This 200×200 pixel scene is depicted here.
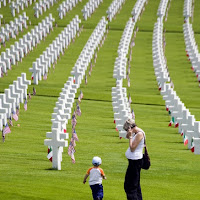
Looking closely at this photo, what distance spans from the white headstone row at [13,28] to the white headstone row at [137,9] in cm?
645

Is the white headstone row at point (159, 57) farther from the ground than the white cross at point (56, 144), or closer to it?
closer to it

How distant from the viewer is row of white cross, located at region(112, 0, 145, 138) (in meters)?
22.3

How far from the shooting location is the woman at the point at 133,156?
45.6 feet

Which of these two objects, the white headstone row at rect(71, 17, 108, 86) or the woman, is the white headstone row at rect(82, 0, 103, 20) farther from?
the woman

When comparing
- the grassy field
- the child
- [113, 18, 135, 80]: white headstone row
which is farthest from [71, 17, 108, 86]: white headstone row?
the child

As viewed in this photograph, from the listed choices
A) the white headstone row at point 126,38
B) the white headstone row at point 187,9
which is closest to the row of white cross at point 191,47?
the white headstone row at point 187,9

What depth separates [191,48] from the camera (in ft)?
132

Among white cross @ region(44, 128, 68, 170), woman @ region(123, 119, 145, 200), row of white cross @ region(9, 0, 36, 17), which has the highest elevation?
woman @ region(123, 119, 145, 200)

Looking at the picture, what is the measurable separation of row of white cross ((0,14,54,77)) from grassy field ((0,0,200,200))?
36 cm

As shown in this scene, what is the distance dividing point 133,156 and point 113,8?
39649 millimetres

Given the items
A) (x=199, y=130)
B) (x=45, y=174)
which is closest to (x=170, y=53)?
(x=199, y=130)

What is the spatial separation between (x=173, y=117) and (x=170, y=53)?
1812cm

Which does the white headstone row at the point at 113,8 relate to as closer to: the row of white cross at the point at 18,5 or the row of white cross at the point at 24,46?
the row of white cross at the point at 24,46

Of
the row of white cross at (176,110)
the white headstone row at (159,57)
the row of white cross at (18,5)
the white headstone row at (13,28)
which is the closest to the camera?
the row of white cross at (176,110)
